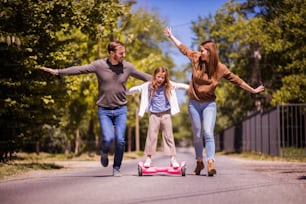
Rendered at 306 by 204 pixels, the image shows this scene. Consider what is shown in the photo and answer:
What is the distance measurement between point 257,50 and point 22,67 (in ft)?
69.2

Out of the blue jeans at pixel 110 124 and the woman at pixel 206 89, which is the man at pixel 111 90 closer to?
the blue jeans at pixel 110 124

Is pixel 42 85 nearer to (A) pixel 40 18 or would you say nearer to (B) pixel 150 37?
(A) pixel 40 18

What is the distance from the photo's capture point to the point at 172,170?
27.1 ft

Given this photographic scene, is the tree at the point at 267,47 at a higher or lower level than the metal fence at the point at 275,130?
higher

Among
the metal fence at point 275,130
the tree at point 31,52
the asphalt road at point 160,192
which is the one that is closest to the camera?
the asphalt road at point 160,192

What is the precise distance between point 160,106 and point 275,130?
12.9 metres

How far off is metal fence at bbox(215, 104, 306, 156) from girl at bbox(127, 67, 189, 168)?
11.3 meters

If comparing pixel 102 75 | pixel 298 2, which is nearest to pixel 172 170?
pixel 102 75

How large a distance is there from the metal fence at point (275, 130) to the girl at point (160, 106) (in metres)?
11.3

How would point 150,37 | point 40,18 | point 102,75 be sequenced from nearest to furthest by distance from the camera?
1. point 102,75
2. point 40,18
3. point 150,37

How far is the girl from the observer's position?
27.3 ft

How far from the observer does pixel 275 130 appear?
66.2 ft

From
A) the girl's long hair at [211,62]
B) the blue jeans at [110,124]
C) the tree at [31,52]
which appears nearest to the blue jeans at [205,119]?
the girl's long hair at [211,62]

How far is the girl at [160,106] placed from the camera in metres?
8.32
